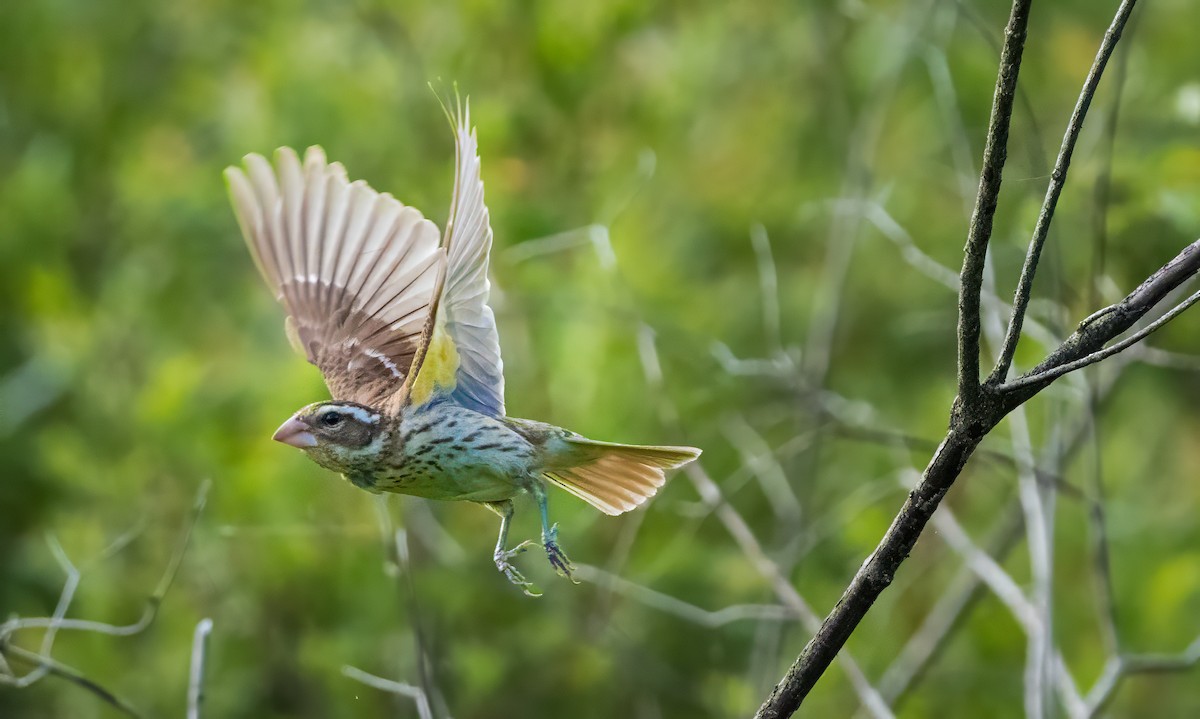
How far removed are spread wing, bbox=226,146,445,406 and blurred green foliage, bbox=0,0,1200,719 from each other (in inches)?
54.5

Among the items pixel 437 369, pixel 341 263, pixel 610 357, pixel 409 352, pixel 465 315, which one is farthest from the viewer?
pixel 610 357

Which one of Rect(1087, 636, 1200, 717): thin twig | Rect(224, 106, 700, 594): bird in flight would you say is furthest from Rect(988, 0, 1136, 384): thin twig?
Rect(1087, 636, 1200, 717): thin twig

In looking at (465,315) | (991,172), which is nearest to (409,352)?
(465,315)

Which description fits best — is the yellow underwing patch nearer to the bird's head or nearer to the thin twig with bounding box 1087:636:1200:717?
the bird's head

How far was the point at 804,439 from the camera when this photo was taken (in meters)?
3.66

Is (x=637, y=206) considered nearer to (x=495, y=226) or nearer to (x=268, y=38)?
(x=495, y=226)

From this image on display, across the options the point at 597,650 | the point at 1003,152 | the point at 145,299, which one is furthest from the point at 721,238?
the point at 1003,152

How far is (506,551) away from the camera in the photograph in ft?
7.00

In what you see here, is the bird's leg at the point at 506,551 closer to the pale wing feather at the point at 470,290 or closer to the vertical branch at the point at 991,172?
the pale wing feather at the point at 470,290

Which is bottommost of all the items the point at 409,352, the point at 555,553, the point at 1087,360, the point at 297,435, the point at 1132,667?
the point at 297,435

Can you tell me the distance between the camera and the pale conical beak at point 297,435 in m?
2.10

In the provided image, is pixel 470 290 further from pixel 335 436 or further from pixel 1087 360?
pixel 1087 360

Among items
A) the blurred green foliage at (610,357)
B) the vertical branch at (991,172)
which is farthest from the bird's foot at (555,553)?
the blurred green foliage at (610,357)

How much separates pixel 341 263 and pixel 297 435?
0.83m
